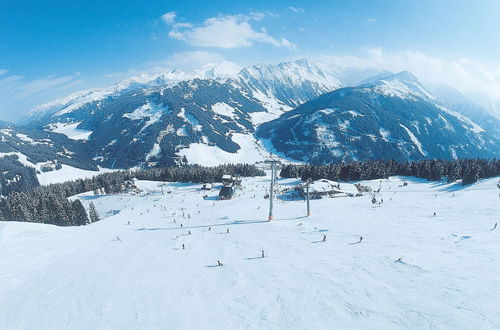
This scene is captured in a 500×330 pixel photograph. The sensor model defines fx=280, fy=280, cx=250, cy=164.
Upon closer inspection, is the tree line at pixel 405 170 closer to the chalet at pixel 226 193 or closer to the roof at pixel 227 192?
the roof at pixel 227 192

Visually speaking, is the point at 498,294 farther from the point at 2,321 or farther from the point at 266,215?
the point at 266,215

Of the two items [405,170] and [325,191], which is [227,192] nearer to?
[325,191]

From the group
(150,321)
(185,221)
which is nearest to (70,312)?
(150,321)

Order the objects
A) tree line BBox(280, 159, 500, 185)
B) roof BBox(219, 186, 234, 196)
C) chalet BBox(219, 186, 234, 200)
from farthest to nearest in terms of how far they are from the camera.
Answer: tree line BBox(280, 159, 500, 185) → roof BBox(219, 186, 234, 196) → chalet BBox(219, 186, 234, 200)

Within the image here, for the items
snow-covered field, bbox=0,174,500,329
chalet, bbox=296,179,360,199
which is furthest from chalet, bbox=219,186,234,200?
snow-covered field, bbox=0,174,500,329

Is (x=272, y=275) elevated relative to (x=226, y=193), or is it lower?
elevated

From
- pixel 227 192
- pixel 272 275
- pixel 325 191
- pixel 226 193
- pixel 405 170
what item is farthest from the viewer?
pixel 405 170

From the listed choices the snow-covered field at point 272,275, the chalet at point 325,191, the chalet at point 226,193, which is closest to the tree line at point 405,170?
the chalet at point 325,191

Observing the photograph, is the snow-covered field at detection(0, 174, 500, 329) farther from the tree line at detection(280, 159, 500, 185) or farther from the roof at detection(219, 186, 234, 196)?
the tree line at detection(280, 159, 500, 185)

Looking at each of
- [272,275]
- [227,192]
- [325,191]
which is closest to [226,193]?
[227,192]
